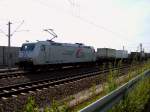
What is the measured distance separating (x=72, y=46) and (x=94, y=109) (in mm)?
30240

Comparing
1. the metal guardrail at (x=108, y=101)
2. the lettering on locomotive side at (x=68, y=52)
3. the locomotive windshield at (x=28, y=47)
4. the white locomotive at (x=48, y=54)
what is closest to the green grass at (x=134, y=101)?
the metal guardrail at (x=108, y=101)

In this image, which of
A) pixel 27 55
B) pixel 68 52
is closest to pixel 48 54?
pixel 27 55

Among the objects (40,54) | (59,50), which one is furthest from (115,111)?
(59,50)

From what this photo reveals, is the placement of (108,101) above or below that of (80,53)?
below

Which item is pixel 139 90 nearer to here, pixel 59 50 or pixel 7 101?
pixel 7 101

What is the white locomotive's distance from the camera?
27.3 m

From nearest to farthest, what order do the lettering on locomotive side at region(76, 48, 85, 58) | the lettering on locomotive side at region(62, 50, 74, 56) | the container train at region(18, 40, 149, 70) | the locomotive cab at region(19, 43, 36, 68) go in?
the locomotive cab at region(19, 43, 36, 68) < the container train at region(18, 40, 149, 70) < the lettering on locomotive side at region(62, 50, 74, 56) < the lettering on locomotive side at region(76, 48, 85, 58)

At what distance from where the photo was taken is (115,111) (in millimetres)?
6695

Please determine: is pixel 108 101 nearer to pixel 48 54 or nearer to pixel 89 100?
pixel 89 100

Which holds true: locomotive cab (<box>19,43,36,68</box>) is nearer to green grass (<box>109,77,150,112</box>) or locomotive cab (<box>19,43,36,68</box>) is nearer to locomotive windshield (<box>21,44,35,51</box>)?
locomotive windshield (<box>21,44,35,51</box>)

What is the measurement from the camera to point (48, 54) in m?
28.9

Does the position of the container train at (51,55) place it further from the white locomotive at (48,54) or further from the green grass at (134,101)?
the green grass at (134,101)

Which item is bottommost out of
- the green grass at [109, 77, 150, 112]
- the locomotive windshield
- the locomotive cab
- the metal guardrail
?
the green grass at [109, 77, 150, 112]

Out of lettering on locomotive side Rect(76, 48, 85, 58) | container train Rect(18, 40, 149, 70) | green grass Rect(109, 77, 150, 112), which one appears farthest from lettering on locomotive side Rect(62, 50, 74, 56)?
green grass Rect(109, 77, 150, 112)
